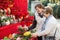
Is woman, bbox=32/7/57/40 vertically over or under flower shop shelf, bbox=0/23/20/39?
over

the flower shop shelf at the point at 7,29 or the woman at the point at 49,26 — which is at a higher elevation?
the woman at the point at 49,26

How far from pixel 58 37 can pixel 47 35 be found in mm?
218

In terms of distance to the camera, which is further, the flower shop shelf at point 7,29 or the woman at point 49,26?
the flower shop shelf at point 7,29

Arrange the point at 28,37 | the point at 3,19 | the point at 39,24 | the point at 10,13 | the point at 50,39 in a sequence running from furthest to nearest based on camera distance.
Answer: the point at 10,13 → the point at 3,19 → the point at 39,24 → the point at 50,39 → the point at 28,37

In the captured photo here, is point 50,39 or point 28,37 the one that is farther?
point 50,39

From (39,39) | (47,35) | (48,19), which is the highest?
(48,19)

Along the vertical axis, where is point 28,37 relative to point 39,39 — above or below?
above

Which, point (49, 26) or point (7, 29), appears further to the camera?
point (7, 29)

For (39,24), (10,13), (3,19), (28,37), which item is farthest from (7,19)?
(28,37)

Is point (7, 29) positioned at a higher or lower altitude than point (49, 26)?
lower

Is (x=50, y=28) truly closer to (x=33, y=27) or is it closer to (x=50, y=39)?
(x=50, y=39)

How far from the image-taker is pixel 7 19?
449 cm

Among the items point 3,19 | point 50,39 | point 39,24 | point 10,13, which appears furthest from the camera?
point 10,13

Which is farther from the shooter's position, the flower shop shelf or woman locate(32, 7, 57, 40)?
the flower shop shelf
